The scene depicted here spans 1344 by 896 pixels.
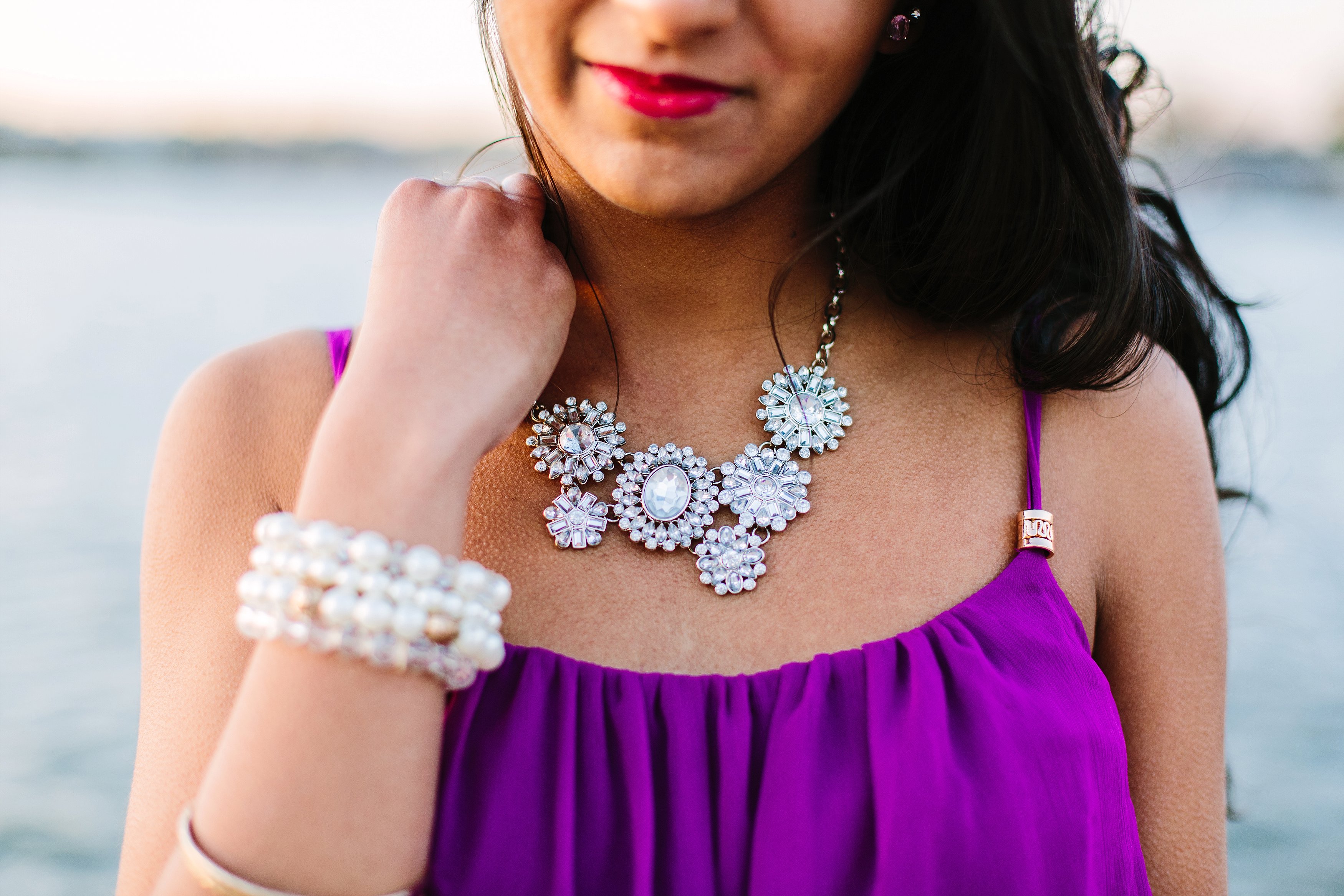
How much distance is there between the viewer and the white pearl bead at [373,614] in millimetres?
986

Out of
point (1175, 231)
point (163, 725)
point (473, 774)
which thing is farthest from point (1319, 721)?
point (163, 725)

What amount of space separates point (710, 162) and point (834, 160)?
434 millimetres

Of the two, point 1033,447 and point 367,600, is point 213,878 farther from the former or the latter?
point 1033,447

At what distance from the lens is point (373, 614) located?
985 mm

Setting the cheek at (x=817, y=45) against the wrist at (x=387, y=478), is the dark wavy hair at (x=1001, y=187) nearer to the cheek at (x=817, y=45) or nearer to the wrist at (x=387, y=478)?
the cheek at (x=817, y=45)

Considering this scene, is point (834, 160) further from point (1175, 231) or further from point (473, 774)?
point (473, 774)

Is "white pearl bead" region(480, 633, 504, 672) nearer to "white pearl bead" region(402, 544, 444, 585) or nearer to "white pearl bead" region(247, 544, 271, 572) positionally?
"white pearl bead" region(402, 544, 444, 585)

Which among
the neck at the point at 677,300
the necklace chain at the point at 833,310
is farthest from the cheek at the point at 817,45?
the necklace chain at the point at 833,310

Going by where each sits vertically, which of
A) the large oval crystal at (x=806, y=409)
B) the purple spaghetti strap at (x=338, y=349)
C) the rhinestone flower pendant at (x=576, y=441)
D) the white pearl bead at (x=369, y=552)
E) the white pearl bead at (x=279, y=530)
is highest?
the purple spaghetti strap at (x=338, y=349)

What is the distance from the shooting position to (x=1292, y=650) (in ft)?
12.8

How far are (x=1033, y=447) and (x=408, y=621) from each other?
824 mm

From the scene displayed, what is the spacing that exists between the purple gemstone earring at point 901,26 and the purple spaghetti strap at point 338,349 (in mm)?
798

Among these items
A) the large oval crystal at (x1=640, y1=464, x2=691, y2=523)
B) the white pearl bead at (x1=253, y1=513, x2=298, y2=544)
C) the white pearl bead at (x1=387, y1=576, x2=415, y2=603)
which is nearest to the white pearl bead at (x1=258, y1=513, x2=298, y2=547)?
the white pearl bead at (x1=253, y1=513, x2=298, y2=544)

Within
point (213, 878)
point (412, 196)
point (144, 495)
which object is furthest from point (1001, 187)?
point (144, 495)
